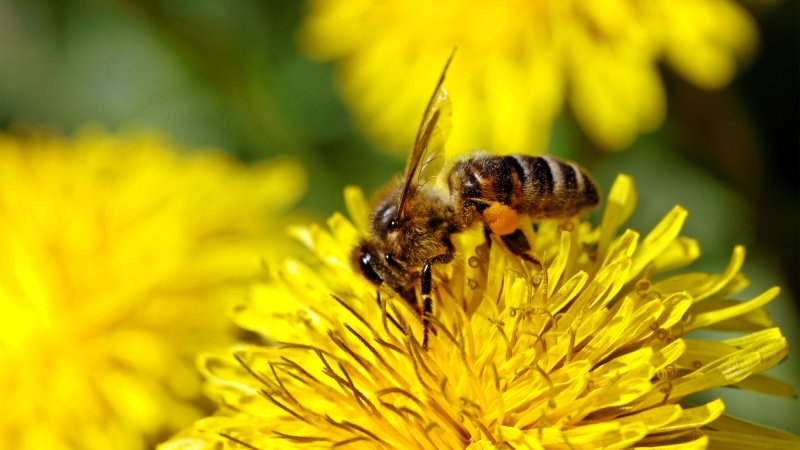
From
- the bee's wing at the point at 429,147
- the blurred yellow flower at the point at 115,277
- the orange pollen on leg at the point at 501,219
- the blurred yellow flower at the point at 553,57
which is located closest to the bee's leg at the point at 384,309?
the bee's wing at the point at 429,147

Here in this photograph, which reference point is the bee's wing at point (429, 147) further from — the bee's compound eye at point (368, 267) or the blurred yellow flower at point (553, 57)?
the blurred yellow flower at point (553, 57)

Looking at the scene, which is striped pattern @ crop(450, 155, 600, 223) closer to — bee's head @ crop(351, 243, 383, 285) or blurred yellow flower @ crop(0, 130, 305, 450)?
bee's head @ crop(351, 243, 383, 285)

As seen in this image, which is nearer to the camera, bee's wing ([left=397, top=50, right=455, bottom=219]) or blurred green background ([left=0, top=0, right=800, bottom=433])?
bee's wing ([left=397, top=50, right=455, bottom=219])

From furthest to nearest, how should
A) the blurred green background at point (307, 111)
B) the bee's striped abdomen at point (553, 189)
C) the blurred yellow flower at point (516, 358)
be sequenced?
1. the blurred green background at point (307, 111)
2. the bee's striped abdomen at point (553, 189)
3. the blurred yellow flower at point (516, 358)

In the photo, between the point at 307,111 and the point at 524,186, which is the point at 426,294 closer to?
A: the point at 524,186

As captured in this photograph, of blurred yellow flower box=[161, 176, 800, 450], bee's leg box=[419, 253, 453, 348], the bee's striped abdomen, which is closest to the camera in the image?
blurred yellow flower box=[161, 176, 800, 450]

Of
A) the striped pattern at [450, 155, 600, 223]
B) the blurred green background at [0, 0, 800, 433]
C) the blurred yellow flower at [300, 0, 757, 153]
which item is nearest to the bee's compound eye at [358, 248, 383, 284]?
the striped pattern at [450, 155, 600, 223]
